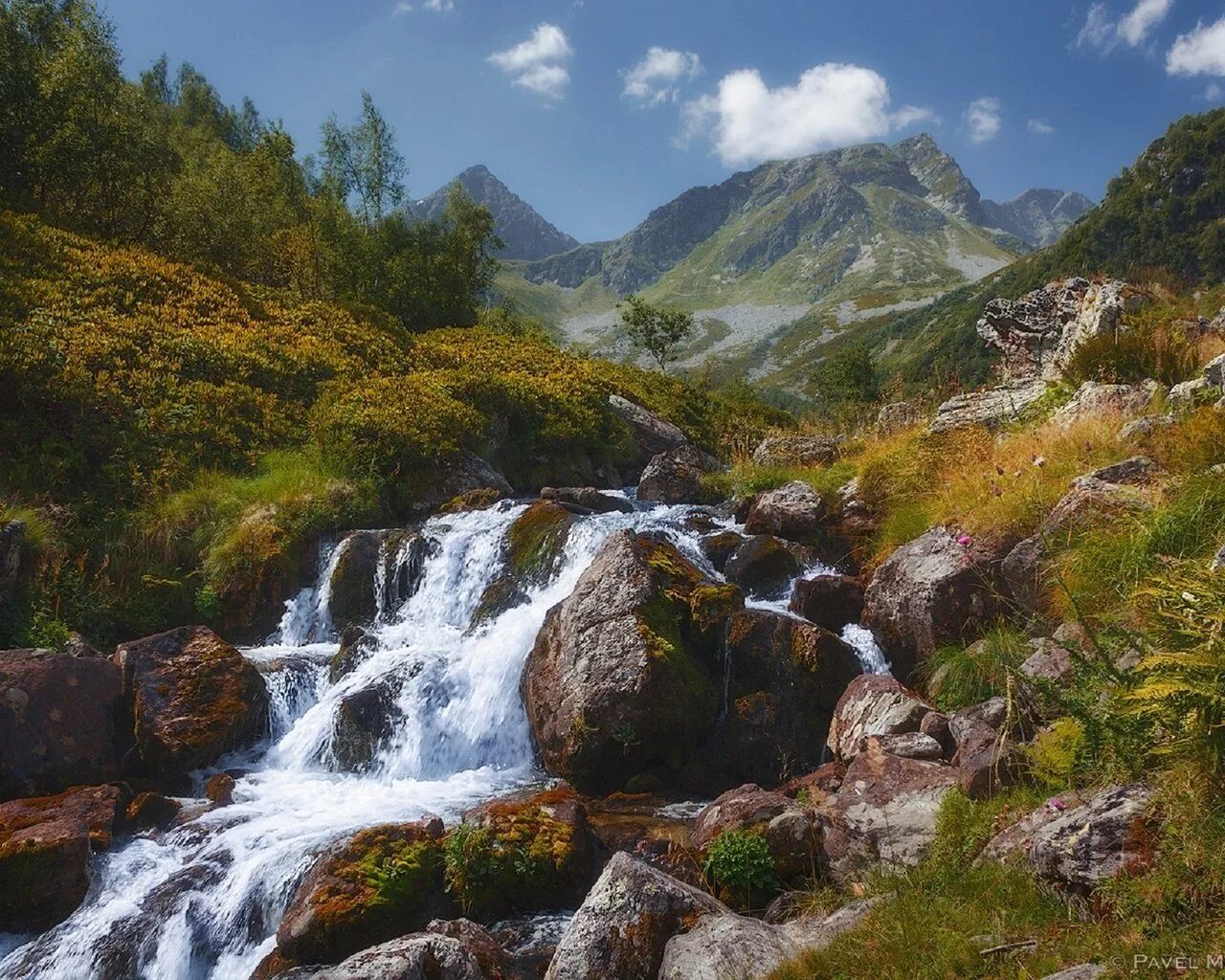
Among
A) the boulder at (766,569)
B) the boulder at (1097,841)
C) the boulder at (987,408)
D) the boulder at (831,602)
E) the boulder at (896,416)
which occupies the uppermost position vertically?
the boulder at (896,416)

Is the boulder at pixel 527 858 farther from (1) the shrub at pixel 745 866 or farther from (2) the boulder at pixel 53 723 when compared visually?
(2) the boulder at pixel 53 723

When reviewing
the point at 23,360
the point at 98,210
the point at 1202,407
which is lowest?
the point at 1202,407

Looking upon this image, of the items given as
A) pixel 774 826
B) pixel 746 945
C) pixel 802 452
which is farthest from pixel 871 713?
pixel 802 452

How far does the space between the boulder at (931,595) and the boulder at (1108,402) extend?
280 centimetres

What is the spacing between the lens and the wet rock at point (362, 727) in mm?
10195

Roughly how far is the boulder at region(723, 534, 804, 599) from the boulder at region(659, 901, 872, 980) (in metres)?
7.34

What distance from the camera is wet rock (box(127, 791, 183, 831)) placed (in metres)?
8.38

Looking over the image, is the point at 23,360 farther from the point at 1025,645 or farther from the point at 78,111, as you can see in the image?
the point at 1025,645

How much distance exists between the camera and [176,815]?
8.67 metres

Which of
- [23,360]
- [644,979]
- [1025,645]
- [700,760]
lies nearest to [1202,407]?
[1025,645]

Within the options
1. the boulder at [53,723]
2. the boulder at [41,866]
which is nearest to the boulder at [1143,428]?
the boulder at [41,866]

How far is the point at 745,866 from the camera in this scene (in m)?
6.41

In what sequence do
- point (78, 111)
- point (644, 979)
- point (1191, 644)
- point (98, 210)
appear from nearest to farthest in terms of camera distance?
point (1191, 644) → point (644, 979) → point (78, 111) → point (98, 210)

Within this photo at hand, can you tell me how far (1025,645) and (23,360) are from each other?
19.2 metres
